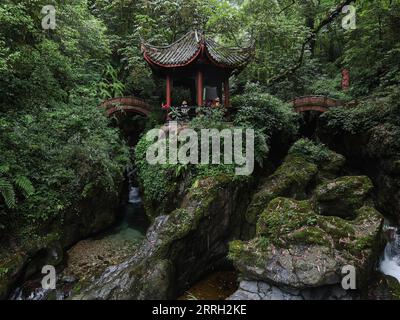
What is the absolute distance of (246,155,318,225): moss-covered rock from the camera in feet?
28.9

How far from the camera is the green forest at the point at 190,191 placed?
257 inches

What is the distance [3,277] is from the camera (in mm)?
6629

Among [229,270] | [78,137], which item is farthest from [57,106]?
[229,270]

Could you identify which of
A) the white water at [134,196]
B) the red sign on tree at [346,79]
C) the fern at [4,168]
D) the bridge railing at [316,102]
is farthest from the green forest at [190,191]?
the red sign on tree at [346,79]

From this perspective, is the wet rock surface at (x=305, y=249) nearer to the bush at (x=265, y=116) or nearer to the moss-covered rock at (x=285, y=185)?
the moss-covered rock at (x=285, y=185)

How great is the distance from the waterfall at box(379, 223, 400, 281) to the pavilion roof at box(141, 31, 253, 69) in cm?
846

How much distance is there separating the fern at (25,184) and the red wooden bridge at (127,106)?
652 centimetres

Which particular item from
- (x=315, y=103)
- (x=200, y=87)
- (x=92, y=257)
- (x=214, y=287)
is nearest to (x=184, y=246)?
(x=214, y=287)

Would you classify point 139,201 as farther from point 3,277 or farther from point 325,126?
point 325,126

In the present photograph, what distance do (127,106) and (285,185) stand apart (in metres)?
8.54

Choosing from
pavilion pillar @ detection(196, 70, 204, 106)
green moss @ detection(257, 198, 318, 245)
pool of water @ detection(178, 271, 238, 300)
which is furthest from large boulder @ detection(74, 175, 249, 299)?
pavilion pillar @ detection(196, 70, 204, 106)

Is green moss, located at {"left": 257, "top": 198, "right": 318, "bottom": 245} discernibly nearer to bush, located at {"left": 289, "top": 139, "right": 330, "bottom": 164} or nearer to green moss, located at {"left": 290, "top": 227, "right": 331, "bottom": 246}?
green moss, located at {"left": 290, "top": 227, "right": 331, "bottom": 246}

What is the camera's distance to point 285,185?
29.8ft
